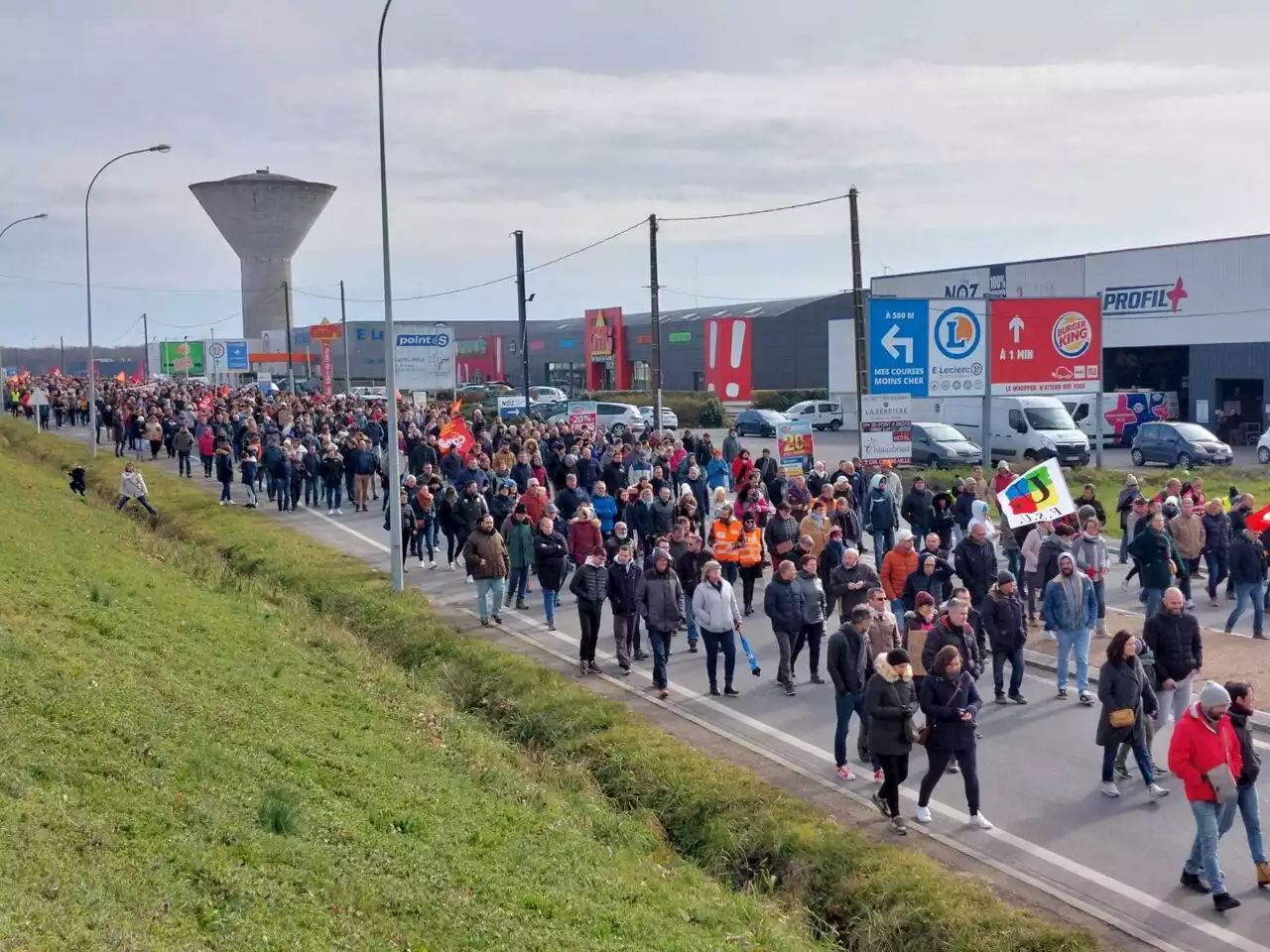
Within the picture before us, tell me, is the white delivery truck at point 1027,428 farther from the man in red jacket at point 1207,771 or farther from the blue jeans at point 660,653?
the man in red jacket at point 1207,771

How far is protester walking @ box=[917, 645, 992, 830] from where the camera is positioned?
378 inches

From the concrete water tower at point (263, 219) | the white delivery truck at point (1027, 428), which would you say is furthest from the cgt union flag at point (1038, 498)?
the concrete water tower at point (263, 219)

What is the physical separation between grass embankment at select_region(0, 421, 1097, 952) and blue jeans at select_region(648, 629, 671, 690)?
0.83 metres

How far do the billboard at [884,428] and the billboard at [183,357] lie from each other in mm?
76053

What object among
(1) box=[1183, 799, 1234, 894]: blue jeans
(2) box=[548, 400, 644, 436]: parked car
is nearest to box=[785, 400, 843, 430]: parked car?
(2) box=[548, 400, 644, 436]: parked car

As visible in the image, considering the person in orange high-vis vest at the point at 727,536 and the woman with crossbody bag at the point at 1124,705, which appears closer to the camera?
the woman with crossbody bag at the point at 1124,705

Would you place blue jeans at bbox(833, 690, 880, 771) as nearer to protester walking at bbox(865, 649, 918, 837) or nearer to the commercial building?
protester walking at bbox(865, 649, 918, 837)

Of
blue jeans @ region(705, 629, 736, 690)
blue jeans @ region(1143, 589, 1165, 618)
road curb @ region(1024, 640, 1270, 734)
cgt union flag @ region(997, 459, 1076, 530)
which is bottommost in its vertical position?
road curb @ region(1024, 640, 1270, 734)

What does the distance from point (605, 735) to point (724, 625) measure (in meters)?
1.87

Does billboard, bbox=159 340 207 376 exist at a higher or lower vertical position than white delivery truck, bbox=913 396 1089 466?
higher

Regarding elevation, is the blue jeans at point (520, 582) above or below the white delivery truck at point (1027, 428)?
below

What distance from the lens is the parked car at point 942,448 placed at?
36.1m

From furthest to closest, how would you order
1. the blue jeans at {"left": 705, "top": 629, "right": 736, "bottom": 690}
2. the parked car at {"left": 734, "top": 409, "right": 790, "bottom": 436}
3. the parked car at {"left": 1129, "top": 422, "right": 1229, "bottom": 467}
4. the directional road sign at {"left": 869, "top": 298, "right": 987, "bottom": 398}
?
1. the parked car at {"left": 734, "top": 409, "right": 790, "bottom": 436}
2. the parked car at {"left": 1129, "top": 422, "right": 1229, "bottom": 467}
3. the directional road sign at {"left": 869, "top": 298, "right": 987, "bottom": 398}
4. the blue jeans at {"left": 705, "top": 629, "right": 736, "bottom": 690}

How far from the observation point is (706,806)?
414 inches
